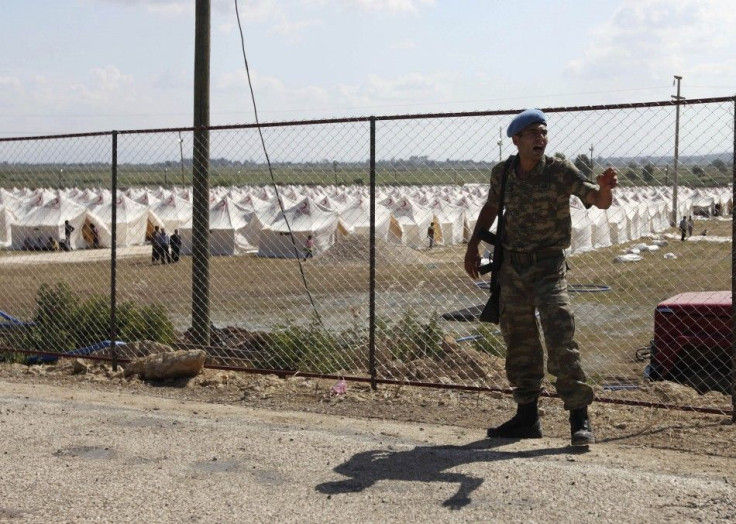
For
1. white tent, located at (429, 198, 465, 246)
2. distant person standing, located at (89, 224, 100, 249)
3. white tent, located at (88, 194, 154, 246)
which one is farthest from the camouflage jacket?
distant person standing, located at (89, 224, 100, 249)

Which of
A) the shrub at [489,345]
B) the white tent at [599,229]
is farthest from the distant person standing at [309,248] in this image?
the shrub at [489,345]

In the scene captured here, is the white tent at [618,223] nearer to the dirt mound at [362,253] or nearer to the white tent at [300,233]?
the dirt mound at [362,253]

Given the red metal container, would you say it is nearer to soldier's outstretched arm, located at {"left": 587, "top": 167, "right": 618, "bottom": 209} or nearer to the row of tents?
soldier's outstretched arm, located at {"left": 587, "top": 167, "right": 618, "bottom": 209}

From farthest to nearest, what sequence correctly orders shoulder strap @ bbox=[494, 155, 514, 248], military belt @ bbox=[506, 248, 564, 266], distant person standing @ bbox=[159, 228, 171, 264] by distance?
distant person standing @ bbox=[159, 228, 171, 264]
shoulder strap @ bbox=[494, 155, 514, 248]
military belt @ bbox=[506, 248, 564, 266]

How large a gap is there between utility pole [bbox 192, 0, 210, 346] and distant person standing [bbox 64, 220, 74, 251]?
31343 mm

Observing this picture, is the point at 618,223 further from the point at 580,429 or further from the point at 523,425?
the point at 580,429

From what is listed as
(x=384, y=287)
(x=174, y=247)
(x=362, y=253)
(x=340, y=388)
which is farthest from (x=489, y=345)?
(x=174, y=247)

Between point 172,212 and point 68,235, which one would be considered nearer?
point 68,235

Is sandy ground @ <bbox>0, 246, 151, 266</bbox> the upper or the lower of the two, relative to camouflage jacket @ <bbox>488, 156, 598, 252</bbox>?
lower

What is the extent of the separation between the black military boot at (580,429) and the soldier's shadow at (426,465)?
7cm

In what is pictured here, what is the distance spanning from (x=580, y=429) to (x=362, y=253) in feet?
89.9

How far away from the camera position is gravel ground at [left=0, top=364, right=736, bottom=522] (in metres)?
4.77

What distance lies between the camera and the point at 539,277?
18.8 feet

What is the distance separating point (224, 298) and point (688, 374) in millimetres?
16005
